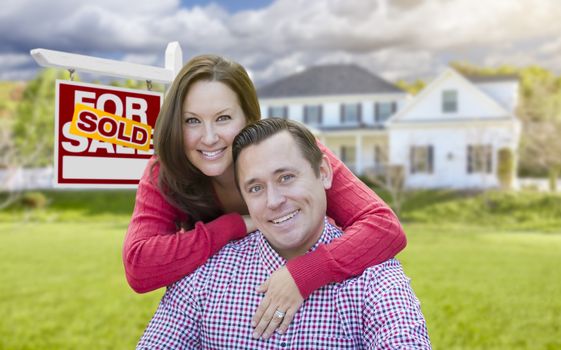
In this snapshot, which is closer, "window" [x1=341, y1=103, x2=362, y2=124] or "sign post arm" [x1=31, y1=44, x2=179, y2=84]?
"sign post arm" [x1=31, y1=44, x2=179, y2=84]

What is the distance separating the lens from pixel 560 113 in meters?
28.9


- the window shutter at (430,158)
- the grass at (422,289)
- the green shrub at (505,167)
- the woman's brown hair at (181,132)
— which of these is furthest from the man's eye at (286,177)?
the window shutter at (430,158)

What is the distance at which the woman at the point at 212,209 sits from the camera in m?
2.23

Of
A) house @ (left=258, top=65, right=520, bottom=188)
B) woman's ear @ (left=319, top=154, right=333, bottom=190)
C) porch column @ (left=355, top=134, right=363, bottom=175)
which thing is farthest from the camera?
porch column @ (left=355, top=134, right=363, bottom=175)

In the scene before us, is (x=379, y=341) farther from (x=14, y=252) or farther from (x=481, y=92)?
(x=481, y=92)

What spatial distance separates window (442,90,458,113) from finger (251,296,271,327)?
24.3m

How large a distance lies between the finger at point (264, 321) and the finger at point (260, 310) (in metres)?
0.01

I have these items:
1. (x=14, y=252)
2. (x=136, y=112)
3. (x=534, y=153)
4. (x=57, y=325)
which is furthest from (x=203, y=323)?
(x=534, y=153)

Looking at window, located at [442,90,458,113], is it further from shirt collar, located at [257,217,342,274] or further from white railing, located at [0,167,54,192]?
shirt collar, located at [257,217,342,274]

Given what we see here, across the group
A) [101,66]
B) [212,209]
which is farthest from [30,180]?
[212,209]

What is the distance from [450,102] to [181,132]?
24072mm

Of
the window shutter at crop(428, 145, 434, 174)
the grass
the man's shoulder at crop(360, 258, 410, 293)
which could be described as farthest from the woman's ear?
the window shutter at crop(428, 145, 434, 174)

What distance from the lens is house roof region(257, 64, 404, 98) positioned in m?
28.7

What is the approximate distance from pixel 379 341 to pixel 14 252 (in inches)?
669
